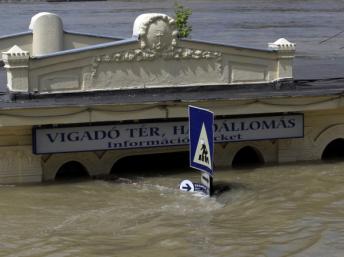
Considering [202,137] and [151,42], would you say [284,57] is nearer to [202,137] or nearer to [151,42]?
[151,42]

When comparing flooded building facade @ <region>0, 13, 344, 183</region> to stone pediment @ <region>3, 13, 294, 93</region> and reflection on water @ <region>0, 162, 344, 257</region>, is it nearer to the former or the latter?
stone pediment @ <region>3, 13, 294, 93</region>

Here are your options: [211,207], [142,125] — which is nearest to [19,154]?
[142,125]

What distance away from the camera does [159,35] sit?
17.2m

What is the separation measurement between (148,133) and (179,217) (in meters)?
2.87

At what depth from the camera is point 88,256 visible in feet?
39.9

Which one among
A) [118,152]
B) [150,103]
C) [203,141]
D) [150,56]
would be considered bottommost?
[118,152]

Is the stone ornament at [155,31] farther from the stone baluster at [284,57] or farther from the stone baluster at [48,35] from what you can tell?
the stone baluster at [48,35]

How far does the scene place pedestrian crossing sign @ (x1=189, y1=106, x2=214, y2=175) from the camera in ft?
49.3

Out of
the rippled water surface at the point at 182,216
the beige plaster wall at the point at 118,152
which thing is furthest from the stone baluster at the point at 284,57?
the rippled water surface at the point at 182,216

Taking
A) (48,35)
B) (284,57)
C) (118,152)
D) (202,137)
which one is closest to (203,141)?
(202,137)

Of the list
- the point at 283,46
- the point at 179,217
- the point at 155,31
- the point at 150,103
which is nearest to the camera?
the point at 179,217

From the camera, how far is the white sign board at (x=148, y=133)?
1600 centimetres

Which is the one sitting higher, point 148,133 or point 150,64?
point 150,64

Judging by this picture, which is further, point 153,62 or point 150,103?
point 153,62
